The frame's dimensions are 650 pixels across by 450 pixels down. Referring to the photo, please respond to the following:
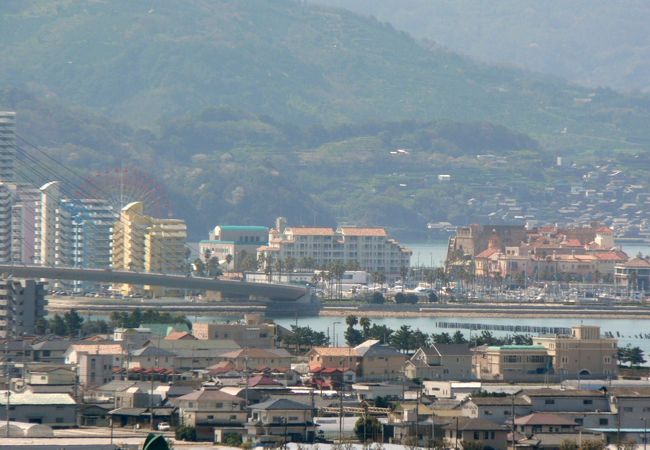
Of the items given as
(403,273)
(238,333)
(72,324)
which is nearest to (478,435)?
(238,333)

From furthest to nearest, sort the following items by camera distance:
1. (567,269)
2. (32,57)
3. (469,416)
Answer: (32,57)
(567,269)
(469,416)

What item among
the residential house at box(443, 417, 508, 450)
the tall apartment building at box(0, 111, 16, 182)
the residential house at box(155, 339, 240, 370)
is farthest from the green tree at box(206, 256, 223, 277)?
the residential house at box(443, 417, 508, 450)

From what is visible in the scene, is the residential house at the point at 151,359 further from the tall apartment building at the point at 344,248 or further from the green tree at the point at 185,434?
the tall apartment building at the point at 344,248

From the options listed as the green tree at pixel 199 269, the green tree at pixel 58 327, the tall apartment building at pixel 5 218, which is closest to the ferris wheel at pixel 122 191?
the tall apartment building at pixel 5 218

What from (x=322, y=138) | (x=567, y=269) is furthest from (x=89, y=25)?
(x=567, y=269)

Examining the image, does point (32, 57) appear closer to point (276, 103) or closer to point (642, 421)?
point (276, 103)

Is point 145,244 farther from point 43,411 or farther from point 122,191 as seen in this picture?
point 43,411
